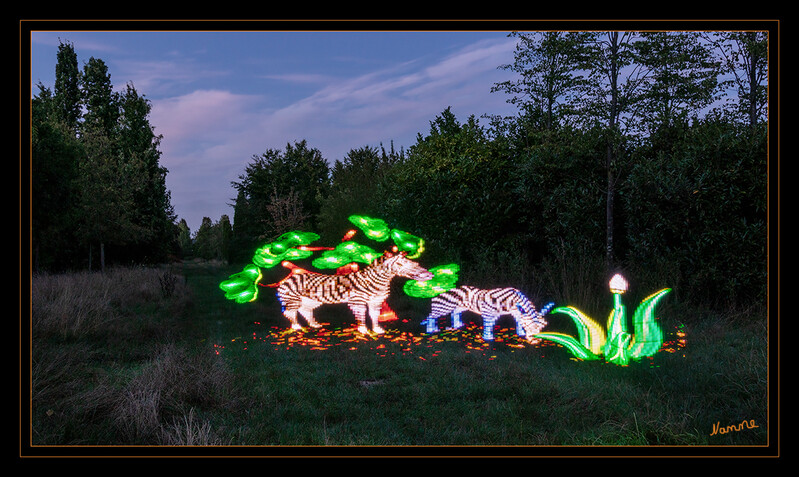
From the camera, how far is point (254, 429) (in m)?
3.79

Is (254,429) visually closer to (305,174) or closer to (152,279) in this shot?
(152,279)

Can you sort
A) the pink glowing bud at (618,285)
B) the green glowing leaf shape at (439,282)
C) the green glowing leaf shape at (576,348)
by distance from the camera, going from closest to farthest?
the pink glowing bud at (618,285) → the green glowing leaf shape at (576,348) → the green glowing leaf shape at (439,282)

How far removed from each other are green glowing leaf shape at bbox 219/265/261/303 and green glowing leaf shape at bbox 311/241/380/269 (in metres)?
1.12

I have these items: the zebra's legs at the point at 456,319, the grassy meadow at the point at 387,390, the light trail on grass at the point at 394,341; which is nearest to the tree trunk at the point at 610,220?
the grassy meadow at the point at 387,390

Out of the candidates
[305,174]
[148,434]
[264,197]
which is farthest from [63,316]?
[305,174]

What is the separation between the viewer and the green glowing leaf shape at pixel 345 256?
7.91 meters

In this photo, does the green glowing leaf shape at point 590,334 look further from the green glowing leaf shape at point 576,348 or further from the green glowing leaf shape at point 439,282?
the green glowing leaf shape at point 439,282

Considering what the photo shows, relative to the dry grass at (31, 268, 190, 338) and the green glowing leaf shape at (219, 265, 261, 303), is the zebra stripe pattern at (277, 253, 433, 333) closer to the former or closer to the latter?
the green glowing leaf shape at (219, 265, 261, 303)

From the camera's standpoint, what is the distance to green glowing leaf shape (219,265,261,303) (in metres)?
7.90

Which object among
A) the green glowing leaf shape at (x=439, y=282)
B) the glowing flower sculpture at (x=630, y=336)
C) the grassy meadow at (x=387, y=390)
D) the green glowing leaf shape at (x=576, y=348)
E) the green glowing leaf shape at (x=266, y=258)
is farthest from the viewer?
the green glowing leaf shape at (x=266, y=258)

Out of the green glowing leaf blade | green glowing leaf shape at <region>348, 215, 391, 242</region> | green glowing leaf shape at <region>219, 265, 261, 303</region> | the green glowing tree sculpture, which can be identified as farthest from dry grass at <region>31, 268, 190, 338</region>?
the green glowing leaf blade

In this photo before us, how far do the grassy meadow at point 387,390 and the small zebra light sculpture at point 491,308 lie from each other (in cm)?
26

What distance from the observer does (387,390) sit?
491 centimetres
